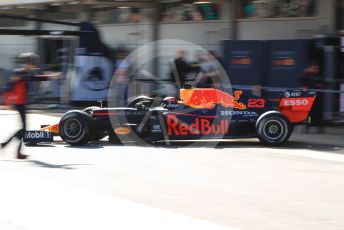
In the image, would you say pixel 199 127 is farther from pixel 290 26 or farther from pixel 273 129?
pixel 290 26

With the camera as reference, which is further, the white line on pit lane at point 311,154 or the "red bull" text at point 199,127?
the "red bull" text at point 199,127

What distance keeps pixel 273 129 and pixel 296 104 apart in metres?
0.72

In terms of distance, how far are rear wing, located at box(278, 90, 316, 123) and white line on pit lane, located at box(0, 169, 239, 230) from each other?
5.71m

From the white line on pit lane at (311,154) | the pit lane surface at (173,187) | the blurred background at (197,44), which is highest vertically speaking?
the blurred background at (197,44)

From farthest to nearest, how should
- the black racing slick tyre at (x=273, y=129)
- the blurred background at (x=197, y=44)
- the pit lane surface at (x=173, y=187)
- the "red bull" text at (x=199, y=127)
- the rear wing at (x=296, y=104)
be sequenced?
the blurred background at (x=197, y=44), the rear wing at (x=296, y=104), the "red bull" text at (x=199, y=127), the black racing slick tyre at (x=273, y=129), the pit lane surface at (x=173, y=187)

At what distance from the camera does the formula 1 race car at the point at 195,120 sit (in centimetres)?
1252

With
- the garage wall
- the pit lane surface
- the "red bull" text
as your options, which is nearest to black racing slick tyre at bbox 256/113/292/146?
Result: the pit lane surface

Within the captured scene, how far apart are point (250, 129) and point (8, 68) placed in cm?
1493

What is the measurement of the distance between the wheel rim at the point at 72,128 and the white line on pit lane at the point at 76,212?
4149 millimetres

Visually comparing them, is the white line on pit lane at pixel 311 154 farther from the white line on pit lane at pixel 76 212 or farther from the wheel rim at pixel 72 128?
the white line on pit lane at pixel 76 212

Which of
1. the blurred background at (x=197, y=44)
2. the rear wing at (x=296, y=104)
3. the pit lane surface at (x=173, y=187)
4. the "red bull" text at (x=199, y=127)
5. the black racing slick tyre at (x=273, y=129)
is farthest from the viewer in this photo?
the blurred background at (x=197, y=44)

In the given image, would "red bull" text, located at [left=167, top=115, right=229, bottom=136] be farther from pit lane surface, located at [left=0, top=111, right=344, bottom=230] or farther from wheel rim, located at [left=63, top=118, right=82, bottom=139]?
wheel rim, located at [left=63, top=118, right=82, bottom=139]

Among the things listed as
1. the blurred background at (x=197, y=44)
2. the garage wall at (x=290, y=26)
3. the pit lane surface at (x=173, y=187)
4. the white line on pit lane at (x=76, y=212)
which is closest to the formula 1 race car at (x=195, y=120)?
the pit lane surface at (x=173, y=187)

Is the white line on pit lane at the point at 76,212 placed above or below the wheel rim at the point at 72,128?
below
